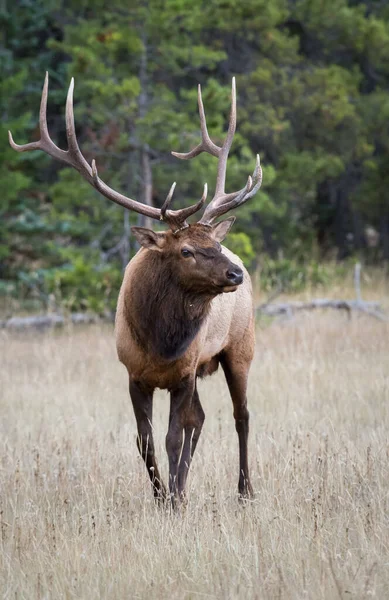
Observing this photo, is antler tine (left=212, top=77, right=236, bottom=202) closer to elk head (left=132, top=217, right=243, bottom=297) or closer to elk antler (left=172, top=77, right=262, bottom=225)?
elk antler (left=172, top=77, right=262, bottom=225)

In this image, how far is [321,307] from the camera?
1294cm

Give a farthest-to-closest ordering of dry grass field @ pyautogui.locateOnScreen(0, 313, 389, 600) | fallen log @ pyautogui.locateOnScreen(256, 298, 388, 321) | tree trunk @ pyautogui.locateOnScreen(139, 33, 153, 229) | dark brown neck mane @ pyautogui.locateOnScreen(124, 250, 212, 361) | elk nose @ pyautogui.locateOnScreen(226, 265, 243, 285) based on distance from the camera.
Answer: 1. tree trunk @ pyautogui.locateOnScreen(139, 33, 153, 229)
2. fallen log @ pyautogui.locateOnScreen(256, 298, 388, 321)
3. dark brown neck mane @ pyautogui.locateOnScreen(124, 250, 212, 361)
4. elk nose @ pyautogui.locateOnScreen(226, 265, 243, 285)
5. dry grass field @ pyautogui.locateOnScreen(0, 313, 389, 600)

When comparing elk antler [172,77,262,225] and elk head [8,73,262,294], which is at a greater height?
elk antler [172,77,262,225]

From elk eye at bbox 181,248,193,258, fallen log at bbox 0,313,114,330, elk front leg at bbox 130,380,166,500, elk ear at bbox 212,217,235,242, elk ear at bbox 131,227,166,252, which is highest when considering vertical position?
elk ear at bbox 212,217,235,242

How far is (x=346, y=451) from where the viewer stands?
596 cm

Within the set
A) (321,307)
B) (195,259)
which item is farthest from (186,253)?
(321,307)

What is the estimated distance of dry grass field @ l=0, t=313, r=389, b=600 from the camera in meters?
4.04

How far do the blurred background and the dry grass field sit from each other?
345 centimetres

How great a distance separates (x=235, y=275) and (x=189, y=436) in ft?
4.52

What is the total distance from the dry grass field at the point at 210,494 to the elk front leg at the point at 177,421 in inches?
6.9

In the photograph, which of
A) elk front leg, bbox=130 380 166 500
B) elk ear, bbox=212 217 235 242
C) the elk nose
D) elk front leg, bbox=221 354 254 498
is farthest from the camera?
elk front leg, bbox=221 354 254 498

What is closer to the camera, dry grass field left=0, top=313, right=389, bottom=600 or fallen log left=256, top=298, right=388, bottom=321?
dry grass field left=0, top=313, right=389, bottom=600

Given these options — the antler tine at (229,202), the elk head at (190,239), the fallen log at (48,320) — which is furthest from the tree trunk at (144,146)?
the elk head at (190,239)

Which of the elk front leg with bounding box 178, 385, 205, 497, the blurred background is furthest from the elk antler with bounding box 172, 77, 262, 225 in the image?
the blurred background
